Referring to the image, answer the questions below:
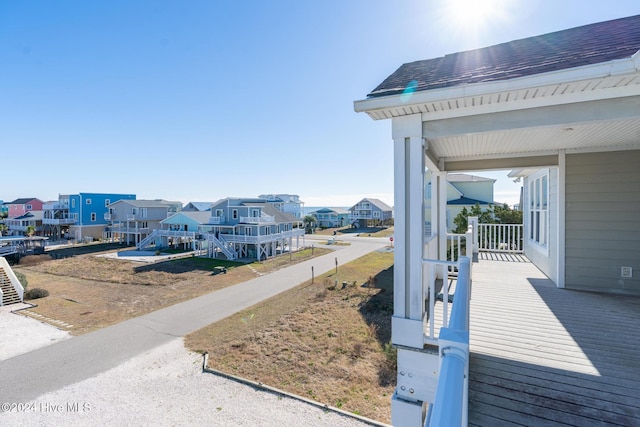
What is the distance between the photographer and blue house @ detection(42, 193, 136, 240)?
36.0 m

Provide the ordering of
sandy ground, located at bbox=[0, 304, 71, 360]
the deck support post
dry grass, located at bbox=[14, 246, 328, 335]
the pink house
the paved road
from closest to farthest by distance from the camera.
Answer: the deck support post → the paved road → sandy ground, located at bbox=[0, 304, 71, 360] → dry grass, located at bbox=[14, 246, 328, 335] → the pink house

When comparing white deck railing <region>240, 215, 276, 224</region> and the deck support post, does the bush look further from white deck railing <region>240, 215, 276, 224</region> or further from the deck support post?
the deck support post

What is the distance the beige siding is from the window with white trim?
118 centimetres

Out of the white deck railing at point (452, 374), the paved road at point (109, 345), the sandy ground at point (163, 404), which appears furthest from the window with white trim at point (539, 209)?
the paved road at point (109, 345)

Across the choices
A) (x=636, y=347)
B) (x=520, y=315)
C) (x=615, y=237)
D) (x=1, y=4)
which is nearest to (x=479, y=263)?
(x=615, y=237)

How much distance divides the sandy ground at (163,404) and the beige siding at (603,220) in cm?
553

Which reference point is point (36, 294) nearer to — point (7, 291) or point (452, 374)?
point (7, 291)

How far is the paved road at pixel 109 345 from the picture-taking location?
7102mm

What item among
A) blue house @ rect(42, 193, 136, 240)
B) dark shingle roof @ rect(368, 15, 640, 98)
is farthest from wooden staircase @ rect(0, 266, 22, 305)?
blue house @ rect(42, 193, 136, 240)

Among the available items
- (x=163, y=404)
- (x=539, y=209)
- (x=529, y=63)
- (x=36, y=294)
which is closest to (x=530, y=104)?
(x=529, y=63)

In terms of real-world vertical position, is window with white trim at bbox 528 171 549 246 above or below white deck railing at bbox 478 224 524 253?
above

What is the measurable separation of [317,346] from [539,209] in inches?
296

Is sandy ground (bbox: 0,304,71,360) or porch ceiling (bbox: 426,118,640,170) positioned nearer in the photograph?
porch ceiling (bbox: 426,118,640,170)

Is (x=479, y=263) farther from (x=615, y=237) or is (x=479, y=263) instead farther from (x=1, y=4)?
(x=1, y=4)
